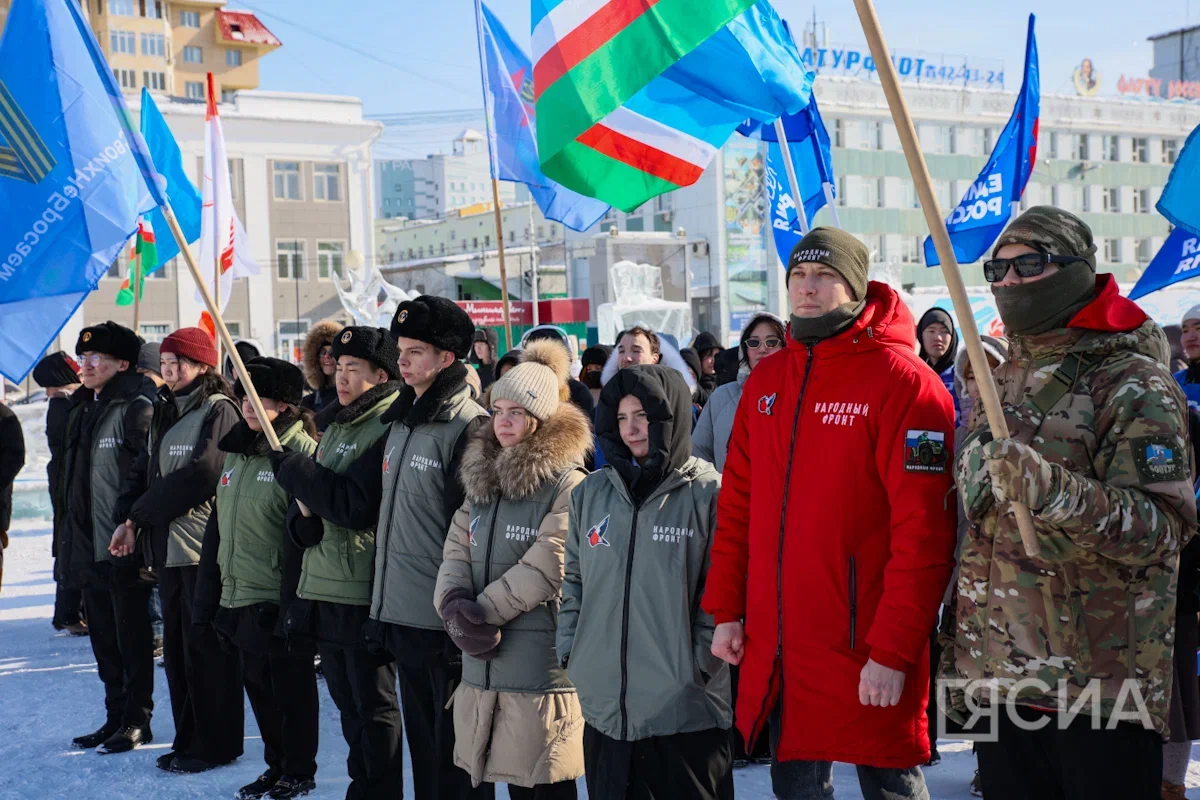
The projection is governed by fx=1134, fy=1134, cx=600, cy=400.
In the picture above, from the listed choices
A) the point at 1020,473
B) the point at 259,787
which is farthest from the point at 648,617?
the point at 259,787

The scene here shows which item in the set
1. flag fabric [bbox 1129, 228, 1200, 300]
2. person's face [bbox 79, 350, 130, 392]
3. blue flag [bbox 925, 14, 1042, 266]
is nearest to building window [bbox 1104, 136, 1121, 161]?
blue flag [bbox 925, 14, 1042, 266]

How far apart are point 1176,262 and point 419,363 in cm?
420

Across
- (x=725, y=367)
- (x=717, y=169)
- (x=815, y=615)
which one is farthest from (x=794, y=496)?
(x=717, y=169)

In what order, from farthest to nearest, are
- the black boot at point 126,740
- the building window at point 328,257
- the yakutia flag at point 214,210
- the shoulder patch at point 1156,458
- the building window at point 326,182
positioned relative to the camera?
the building window at point 328,257 → the building window at point 326,182 → the yakutia flag at point 214,210 → the black boot at point 126,740 → the shoulder patch at point 1156,458

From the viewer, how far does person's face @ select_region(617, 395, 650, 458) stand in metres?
3.74

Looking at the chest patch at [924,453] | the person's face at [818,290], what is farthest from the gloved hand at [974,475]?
the person's face at [818,290]

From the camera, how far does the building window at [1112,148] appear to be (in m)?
61.4

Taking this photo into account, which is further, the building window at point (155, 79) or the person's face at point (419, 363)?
the building window at point (155, 79)

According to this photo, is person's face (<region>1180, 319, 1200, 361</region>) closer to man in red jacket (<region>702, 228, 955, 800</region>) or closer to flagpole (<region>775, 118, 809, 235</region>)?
flagpole (<region>775, 118, 809, 235</region>)

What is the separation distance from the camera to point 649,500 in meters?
3.67

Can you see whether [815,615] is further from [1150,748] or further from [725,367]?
[725,367]

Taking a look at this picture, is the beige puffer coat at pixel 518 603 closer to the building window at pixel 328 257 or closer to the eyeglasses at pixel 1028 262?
the eyeglasses at pixel 1028 262

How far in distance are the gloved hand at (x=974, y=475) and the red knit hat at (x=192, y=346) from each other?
14.2 feet

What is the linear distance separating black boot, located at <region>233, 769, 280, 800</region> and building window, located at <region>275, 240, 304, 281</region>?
4266 cm
